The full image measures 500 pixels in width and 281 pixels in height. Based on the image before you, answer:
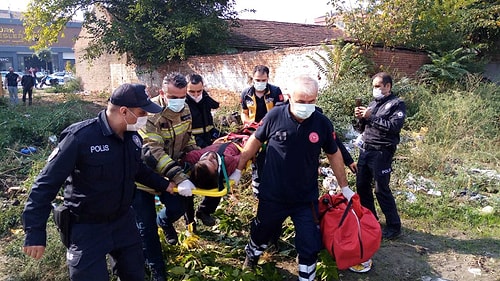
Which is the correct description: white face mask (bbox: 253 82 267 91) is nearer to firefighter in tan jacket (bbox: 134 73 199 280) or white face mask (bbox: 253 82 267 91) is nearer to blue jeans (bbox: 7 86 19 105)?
firefighter in tan jacket (bbox: 134 73 199 280)

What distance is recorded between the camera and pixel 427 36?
11.8 metres

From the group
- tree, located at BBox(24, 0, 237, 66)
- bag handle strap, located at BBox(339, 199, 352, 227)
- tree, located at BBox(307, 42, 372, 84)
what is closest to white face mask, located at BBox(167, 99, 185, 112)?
bag handle strap, located at BBox(339, 199, 352, 227)

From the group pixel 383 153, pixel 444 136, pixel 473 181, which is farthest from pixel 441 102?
pixel 383 153

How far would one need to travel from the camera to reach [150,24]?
1556 cm

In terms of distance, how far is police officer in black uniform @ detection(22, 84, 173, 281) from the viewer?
2.22 meters

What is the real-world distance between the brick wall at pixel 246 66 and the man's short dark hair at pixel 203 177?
24.8 ft

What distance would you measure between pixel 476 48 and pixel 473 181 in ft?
26.8

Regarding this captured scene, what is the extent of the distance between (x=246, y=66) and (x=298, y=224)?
10.5 metres

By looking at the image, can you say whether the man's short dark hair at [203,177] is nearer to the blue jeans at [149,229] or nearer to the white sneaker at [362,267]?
the blue jeans at [149,229]

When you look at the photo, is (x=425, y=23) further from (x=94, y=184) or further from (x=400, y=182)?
(x=94, y=184)

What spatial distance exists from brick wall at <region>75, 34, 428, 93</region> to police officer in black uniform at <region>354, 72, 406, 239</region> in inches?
242

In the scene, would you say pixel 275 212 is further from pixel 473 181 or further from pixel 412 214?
pixel 473 181

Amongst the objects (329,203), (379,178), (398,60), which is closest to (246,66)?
(398,60)

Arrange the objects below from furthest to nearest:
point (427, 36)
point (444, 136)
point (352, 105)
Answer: point (427, 36)
point (352, 105)
point (444, 136)
